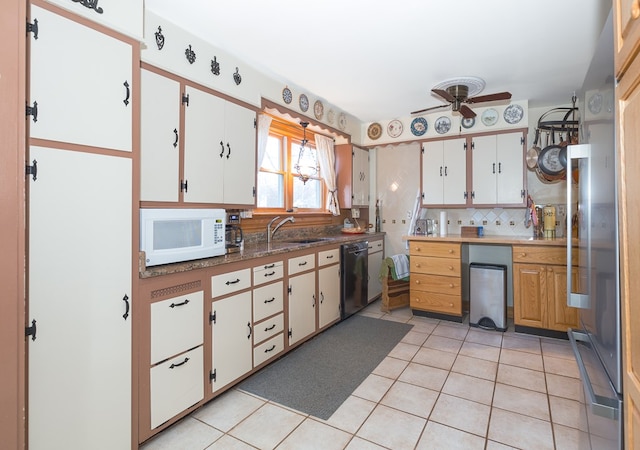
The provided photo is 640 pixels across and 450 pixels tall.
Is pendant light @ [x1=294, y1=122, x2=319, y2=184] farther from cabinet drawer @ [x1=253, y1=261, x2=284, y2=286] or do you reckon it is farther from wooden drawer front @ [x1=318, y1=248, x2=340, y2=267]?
cabinet drawer @ [x1=253, y1=261, x2=284, y2=286]

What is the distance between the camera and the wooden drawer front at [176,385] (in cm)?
186

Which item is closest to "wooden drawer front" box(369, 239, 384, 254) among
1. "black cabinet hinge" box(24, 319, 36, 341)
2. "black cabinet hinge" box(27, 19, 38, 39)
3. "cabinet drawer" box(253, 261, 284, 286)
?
"cabinet drawer" box(253, 261, 284, 286)

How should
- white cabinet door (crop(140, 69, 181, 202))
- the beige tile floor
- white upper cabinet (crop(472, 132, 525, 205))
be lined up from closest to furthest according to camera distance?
the beige tile floor, white cabinet door (crop(140, 69, 181, 202)), white upper cabinet (crop(472, 132, 525, 205))

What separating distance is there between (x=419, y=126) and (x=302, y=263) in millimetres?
2531

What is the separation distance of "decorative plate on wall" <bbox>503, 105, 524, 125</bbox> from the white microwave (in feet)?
11.2

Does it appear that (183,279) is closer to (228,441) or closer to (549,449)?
(228,441)

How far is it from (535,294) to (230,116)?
3.38 metres

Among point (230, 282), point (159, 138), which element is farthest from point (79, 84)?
point (230, 282)

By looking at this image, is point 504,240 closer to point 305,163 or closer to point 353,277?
point 353,277

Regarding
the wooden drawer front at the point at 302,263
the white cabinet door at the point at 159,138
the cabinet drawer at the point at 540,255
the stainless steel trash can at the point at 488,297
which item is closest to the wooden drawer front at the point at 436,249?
the stainless steel trash can at the point at 488,297

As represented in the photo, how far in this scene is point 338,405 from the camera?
2209 mm

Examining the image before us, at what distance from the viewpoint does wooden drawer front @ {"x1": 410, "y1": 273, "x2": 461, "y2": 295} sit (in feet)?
12.4

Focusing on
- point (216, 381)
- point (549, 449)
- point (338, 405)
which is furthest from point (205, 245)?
point (549, 449)

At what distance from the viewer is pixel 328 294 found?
351 centimetres
